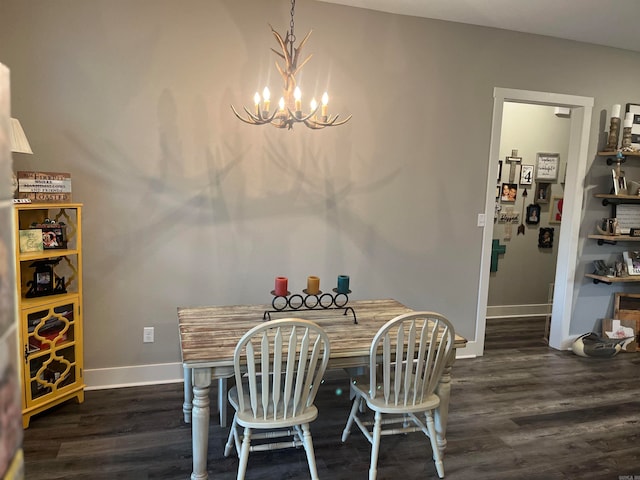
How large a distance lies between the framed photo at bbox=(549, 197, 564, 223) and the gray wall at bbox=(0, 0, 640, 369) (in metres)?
1.68

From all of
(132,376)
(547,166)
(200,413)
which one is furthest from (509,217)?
(200,413)

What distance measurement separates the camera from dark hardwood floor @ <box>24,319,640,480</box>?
2240 mm

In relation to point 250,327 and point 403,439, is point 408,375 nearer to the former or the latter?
point 403,439

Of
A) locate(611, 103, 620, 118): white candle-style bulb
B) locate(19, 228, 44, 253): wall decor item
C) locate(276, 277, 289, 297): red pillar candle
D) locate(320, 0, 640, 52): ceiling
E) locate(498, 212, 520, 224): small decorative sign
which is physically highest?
locate(320, 0, 640, 52): ceiling

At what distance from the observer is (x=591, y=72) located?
12.8ft

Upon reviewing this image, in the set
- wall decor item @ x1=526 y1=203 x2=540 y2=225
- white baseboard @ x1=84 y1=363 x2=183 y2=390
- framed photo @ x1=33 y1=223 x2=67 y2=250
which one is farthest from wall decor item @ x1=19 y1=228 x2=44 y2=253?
wall decor item @ x1=526 y1=203 x2=540 y2=225

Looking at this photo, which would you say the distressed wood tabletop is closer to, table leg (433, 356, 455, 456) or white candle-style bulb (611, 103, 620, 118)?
table leg (433, 356, 455, 456)

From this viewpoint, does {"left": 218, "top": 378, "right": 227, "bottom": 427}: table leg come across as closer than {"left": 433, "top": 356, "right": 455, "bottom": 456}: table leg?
No

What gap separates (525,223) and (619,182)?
4.28ft

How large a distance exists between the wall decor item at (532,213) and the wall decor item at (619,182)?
1.20 meters

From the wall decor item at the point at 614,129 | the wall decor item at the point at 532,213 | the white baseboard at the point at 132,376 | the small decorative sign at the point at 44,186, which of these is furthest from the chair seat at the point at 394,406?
the wall decor item at the point at 532,213

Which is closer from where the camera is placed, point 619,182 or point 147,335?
point 147,335

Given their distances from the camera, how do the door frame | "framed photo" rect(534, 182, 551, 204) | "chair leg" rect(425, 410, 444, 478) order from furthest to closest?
1. "framed photo" rect(534, 182, 551, 204)
2. the door frame
3. "chair leg" rect(425, 410, 444, 478)

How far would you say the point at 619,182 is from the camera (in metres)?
4.02
